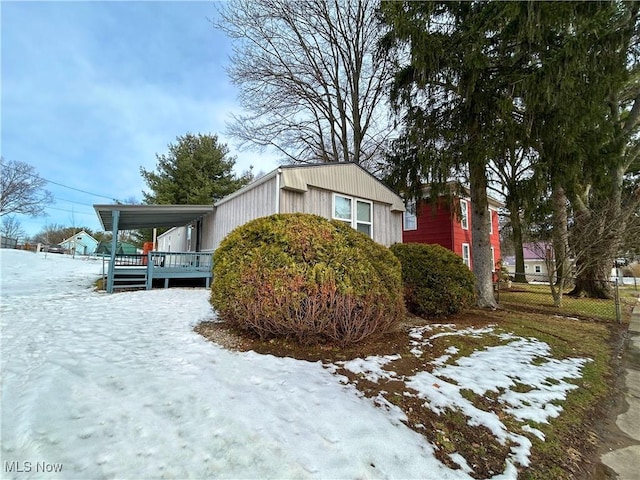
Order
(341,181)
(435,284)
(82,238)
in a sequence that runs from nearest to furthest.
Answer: (435,284) < (341,181) < (82,238)

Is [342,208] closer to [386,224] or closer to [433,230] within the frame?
[386,224]

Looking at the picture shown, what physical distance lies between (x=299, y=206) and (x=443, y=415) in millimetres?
5837

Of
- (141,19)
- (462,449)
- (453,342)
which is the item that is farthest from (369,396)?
(141,19)

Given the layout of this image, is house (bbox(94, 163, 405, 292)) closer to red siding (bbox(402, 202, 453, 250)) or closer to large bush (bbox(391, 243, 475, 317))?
large bush (bbox(391, 243, 475, 317))

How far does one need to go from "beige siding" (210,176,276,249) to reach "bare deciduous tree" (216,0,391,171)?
5.34 m

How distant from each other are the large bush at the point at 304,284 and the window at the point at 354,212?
404cm

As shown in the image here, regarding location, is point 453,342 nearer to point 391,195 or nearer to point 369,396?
point 369,396

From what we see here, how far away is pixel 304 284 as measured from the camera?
11.5 feet

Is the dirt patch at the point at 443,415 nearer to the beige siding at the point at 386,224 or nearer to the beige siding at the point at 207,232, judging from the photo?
the beige siding at the point at 386,224

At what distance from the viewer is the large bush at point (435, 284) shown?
588 cm

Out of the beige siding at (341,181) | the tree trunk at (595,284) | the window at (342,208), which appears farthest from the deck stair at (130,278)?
the tree trunk at (595,284)

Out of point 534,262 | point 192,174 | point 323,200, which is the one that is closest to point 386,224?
point 323,200

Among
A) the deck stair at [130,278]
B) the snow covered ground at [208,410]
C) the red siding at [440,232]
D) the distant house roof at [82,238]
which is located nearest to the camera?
the snow covered ground at [208,410]

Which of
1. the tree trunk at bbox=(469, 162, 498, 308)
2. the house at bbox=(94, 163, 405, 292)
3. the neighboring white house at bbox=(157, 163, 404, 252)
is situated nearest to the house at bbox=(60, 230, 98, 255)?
the house at bbox=(94, 163, 405, 292)
